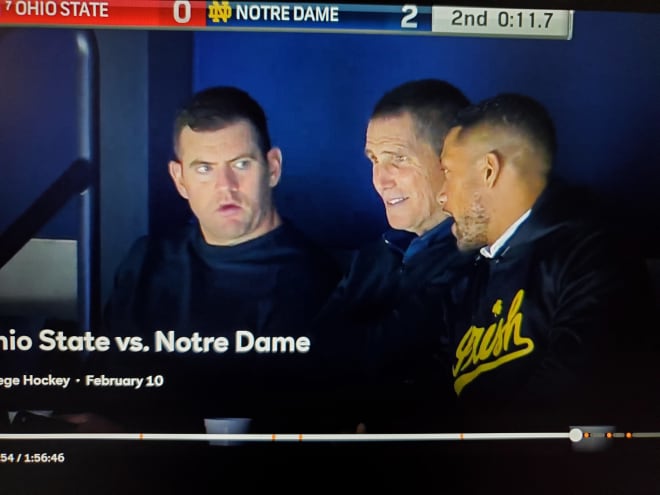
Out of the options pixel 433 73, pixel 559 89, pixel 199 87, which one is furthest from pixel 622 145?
pixel 199 87

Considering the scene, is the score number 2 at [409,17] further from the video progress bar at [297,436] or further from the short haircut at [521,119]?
the video progress bar at [297,436]

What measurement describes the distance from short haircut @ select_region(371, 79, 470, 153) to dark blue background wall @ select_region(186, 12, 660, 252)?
1 cm

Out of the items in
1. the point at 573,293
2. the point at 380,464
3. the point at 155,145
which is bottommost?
the point at 380,464

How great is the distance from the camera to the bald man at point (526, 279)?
102 cm

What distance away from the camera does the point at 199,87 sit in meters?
1.01

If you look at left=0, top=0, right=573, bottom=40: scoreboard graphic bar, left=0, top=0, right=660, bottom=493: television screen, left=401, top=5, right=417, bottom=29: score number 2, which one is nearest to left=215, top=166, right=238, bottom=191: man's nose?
left=0, top=0, right=660, bottom=493: television screen

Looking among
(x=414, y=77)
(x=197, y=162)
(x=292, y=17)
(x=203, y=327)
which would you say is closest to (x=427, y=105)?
(x=414, y=77)

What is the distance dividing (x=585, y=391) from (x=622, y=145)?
1.10 ft

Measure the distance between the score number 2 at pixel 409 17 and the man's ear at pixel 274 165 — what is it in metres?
0.23

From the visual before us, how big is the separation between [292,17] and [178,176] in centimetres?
26

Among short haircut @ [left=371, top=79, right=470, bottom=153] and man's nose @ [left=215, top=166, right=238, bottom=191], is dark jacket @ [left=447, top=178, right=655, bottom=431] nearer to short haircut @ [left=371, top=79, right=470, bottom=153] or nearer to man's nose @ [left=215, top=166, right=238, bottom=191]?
short haircut @ [left=371, top=79, right=470, bottom=153]

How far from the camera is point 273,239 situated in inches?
40.5

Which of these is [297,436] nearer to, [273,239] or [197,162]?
[273,239]

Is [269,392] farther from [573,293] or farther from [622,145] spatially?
[622,145]
